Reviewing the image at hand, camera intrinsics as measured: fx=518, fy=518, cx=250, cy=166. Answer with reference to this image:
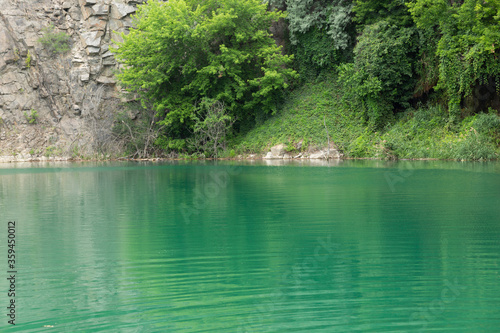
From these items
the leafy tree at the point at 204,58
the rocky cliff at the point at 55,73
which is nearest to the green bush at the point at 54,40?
the rocky cliff at the point at 55,73

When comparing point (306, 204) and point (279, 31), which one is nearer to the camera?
point (306, 204)

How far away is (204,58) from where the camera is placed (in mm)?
36719

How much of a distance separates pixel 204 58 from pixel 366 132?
1285cm

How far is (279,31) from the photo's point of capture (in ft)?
128

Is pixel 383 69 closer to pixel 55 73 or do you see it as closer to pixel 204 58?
pixel 204 58

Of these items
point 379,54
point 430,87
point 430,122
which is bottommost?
point 430,122

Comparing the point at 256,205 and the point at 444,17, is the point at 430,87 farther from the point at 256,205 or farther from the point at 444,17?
the point at 256,205

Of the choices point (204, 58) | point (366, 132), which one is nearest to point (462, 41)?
point (366, 132)

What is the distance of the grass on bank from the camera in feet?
83.1

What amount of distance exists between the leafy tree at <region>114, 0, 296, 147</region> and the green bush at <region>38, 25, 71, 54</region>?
8.44 metres

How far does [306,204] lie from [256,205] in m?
1.07

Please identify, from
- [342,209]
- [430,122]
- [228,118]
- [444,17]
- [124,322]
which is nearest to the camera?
[124,322]

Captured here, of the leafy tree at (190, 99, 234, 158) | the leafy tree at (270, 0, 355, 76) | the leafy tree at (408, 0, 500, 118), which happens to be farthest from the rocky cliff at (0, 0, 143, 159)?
the leafy tree at (408, 0, 500, 118)

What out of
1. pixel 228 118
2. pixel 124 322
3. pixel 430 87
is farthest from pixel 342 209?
pixel 228 118
